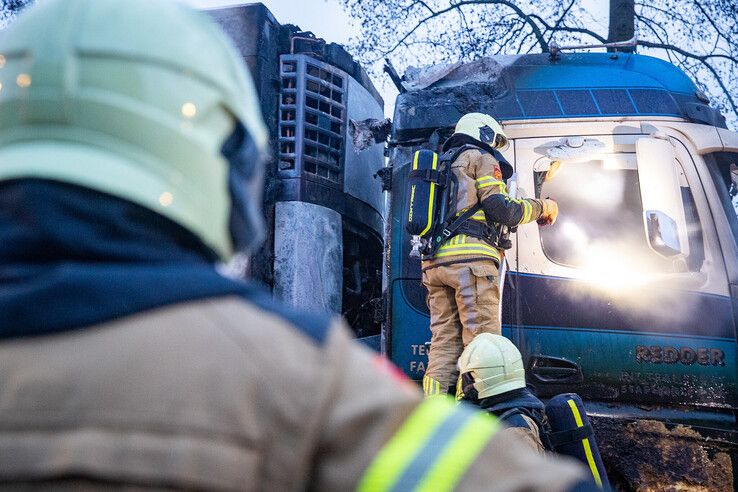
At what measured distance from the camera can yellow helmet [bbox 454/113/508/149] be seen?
171 inches

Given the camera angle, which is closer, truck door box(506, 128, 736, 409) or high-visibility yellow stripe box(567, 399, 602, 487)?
high-visibility yellow stripe box(567, 399, 602, 487)

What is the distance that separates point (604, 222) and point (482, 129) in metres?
0.90

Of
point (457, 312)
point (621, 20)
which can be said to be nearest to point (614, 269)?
point (457, 312)

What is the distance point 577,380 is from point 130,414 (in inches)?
153

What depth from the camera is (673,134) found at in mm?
4508

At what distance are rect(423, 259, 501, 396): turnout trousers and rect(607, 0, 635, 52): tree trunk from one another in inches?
193

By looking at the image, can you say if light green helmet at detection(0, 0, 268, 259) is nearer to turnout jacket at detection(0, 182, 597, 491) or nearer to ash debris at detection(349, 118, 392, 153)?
turnout jacket at detection(0, 182, 597, 491)

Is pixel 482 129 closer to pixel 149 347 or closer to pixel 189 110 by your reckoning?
pixel 189 110

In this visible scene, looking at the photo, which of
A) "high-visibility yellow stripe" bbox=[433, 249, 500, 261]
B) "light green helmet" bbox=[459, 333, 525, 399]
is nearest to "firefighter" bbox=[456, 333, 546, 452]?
"light green helmet" bbox=[459, 333, 525, 399]

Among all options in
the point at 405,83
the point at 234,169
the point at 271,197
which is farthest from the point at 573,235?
the point at 234,169

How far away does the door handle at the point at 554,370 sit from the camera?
4254 millimetres

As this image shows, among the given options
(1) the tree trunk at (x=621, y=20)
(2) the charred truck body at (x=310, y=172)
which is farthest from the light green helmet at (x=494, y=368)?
(1) the tree trunk at (x=621, y=20)

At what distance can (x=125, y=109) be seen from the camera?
821 millimetres

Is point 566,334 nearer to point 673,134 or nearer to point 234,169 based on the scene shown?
point 673,134
